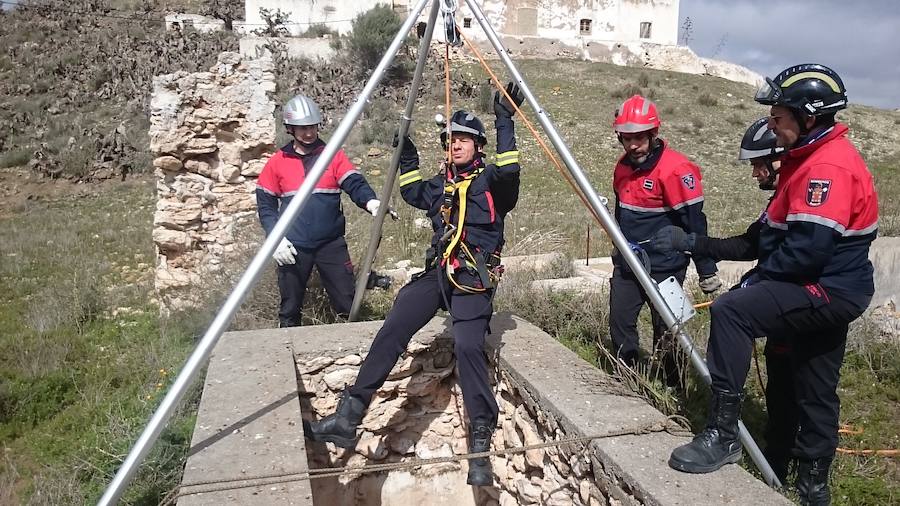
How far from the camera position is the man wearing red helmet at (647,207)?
141 inches

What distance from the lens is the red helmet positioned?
3.54 meters

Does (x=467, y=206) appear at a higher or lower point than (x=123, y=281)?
higher

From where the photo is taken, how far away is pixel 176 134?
6.92m

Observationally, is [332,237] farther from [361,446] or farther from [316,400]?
[361,446]

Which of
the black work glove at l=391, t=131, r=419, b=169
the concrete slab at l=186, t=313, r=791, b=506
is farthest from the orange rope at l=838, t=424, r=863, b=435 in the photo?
the black work glove at l=391, t=131, r=419, b=169

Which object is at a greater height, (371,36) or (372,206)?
(371,36)

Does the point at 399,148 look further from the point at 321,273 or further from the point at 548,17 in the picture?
the point at 548,17

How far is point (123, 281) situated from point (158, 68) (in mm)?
18729

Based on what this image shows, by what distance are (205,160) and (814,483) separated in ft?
21.7

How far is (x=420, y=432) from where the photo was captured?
4414 millimetres

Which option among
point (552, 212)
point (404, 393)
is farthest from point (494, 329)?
point (552, 212)

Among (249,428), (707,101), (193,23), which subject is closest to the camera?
(249,428)

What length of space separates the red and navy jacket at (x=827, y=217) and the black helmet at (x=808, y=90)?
121 mm

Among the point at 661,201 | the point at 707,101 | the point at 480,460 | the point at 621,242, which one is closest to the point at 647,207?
the point at 661,201
